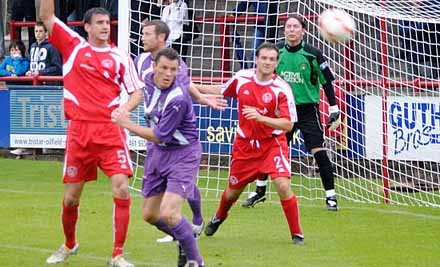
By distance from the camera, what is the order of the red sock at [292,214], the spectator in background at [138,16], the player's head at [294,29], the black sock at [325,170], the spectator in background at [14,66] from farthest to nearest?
the spectator in background at [14,66], the spectator in background at [138,16], the black sock at [325,170], the player's head at [294,29], the red sock at [292,214]

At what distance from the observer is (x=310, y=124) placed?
13.4 metres

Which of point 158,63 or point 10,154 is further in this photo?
point 10,154

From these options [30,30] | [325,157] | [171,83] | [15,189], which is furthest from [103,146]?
[30,30]

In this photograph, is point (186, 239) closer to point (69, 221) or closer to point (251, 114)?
point (69, 221)

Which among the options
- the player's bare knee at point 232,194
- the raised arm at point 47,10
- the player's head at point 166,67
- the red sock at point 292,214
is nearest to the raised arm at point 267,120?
the red sock at point 292,214

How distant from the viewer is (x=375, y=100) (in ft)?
52.4

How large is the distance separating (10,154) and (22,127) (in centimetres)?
65

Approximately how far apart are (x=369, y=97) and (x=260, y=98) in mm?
5202

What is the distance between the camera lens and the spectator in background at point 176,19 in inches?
626

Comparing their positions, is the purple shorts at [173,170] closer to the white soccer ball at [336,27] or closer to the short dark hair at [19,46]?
the white soccer ball at [336,27]

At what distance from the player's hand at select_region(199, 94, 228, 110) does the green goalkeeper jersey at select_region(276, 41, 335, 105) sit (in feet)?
11.8

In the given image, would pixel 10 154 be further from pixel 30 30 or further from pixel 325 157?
pixel 325 157

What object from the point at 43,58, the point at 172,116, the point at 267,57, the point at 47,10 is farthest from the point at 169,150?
the point at 43,58

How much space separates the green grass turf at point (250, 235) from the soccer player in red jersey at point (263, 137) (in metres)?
0.39
